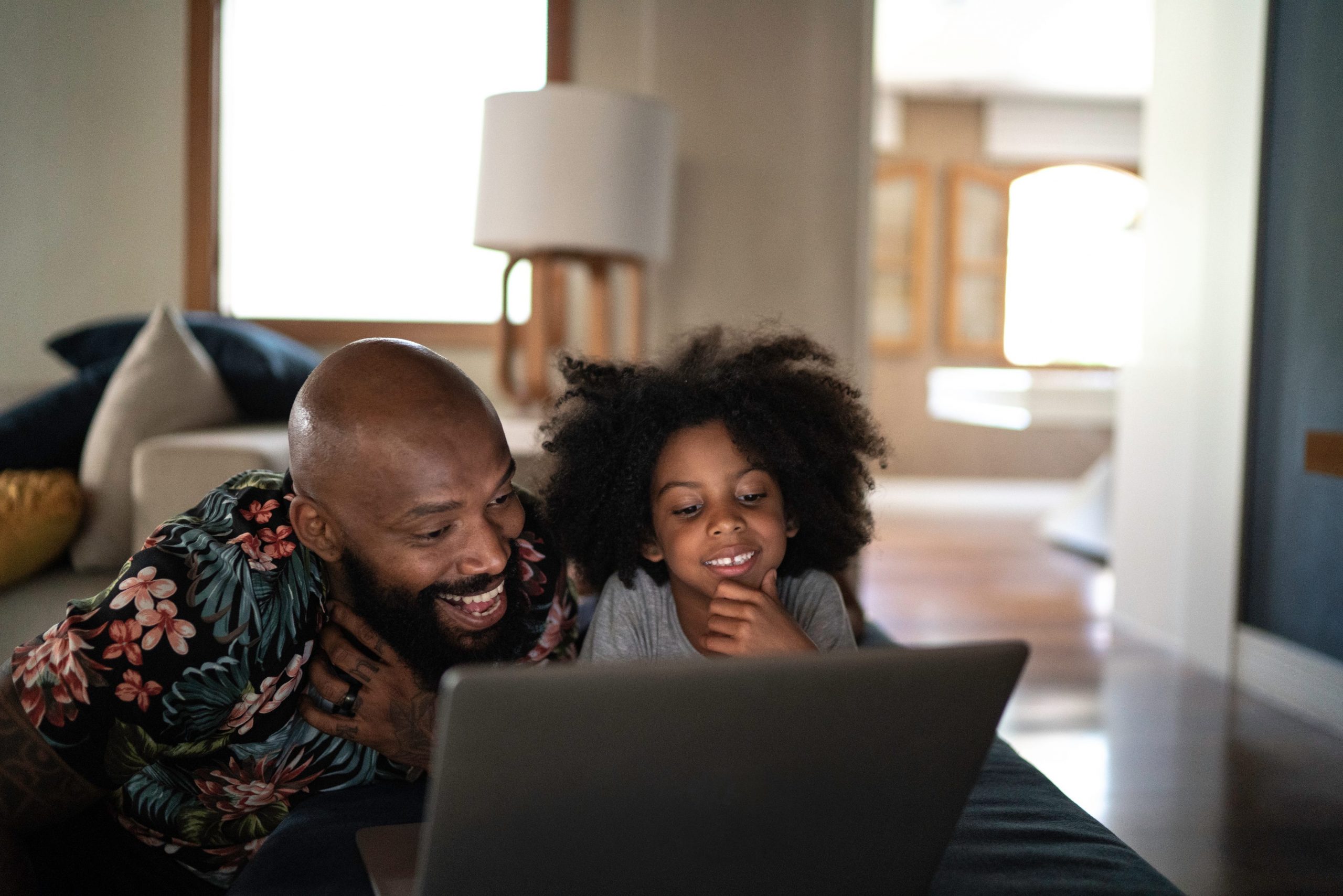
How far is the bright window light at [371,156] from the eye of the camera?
3568 mm

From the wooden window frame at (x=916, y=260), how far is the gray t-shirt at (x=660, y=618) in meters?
6.68

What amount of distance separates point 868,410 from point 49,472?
1.66 m

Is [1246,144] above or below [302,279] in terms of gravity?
above

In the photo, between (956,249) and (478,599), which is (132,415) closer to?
A: (478,599)

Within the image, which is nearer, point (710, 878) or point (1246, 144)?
point (710, 878)

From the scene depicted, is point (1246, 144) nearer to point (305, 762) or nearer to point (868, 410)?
point (868, 410)

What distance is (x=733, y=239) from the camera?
12.0 feet

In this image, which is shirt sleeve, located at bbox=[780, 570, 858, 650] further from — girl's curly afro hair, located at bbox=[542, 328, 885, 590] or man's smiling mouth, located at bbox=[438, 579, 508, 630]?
man's smiling mouth, located at bbox=[438, 579, 508, 630]

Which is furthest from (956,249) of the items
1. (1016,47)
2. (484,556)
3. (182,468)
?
(484,556)

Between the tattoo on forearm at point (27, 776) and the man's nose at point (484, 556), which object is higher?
the man's nose at point (484, 556)

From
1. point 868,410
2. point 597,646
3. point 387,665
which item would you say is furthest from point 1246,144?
point 387,665

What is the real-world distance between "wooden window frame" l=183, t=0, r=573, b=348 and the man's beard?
231 centimetres

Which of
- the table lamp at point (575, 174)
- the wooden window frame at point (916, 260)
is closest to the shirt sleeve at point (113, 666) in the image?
the table lamp at point (575, 174)

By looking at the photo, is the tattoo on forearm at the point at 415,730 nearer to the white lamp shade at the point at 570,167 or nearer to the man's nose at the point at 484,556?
the man's nose at the point at 484,556
